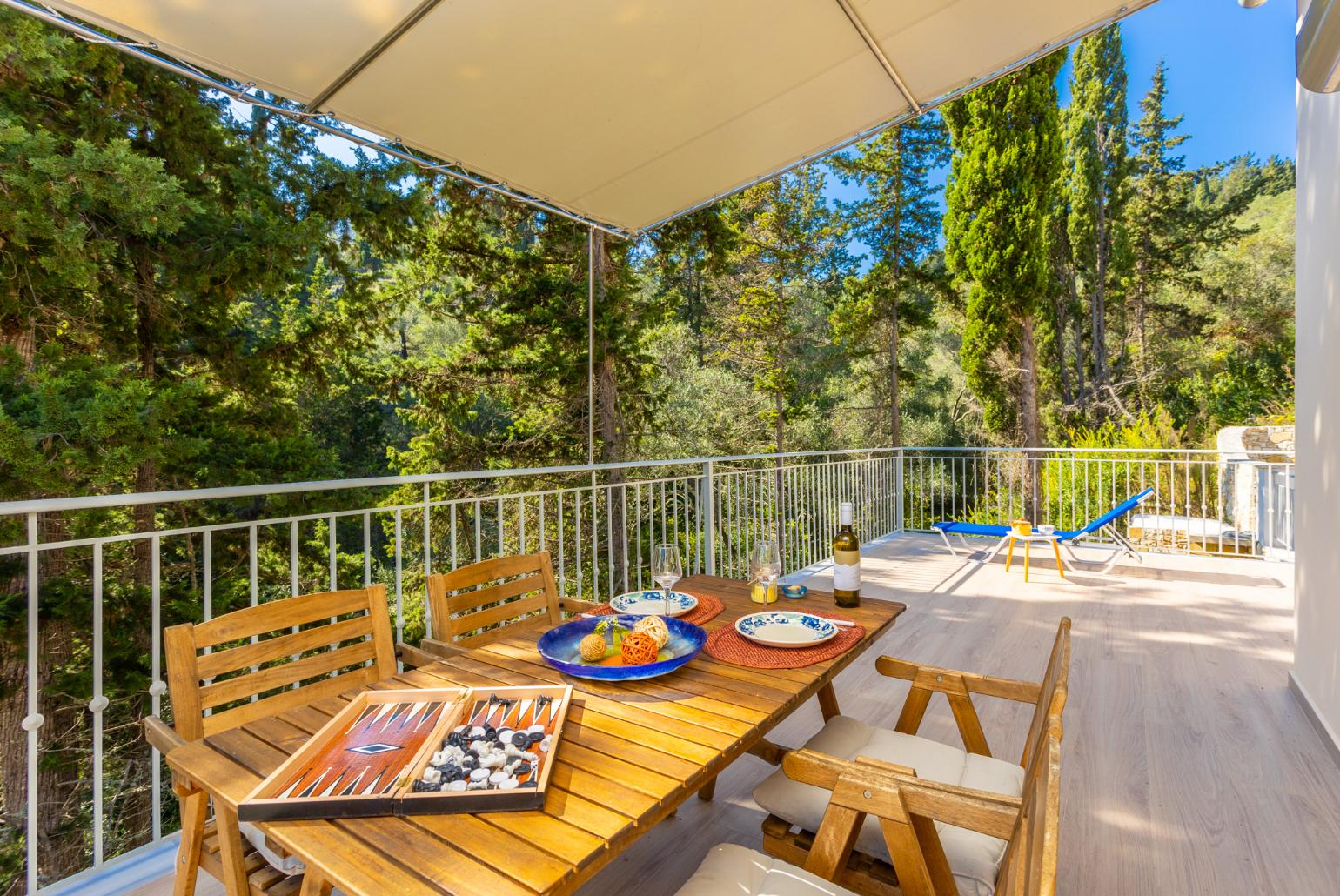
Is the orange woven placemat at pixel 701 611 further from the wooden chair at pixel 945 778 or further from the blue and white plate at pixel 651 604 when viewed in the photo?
the wooden chair at pixel 945 778

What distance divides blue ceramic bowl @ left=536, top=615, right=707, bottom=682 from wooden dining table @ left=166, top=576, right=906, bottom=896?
0.09 feet

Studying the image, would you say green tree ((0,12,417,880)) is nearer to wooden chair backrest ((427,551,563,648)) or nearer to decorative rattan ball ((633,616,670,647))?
wooden chair backrest ((427,551,563,648))

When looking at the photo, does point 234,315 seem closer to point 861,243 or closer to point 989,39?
point 989,39

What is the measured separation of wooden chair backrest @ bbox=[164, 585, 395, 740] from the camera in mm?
1297

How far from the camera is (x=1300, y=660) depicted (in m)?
2.87

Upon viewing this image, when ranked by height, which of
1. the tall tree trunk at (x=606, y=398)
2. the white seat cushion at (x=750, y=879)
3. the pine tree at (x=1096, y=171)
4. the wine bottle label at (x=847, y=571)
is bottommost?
the white seat cushion at (x=750, y=879)

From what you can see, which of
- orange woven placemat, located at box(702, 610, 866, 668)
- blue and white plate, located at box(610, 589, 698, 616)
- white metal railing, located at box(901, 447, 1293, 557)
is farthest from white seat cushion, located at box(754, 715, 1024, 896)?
white metal railing, located at box(901, 447, 1293, 557)

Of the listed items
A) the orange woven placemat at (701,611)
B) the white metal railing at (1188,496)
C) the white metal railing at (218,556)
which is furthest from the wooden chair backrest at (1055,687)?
the white metal railing at (1188,496)

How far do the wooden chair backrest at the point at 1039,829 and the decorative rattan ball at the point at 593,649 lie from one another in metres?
0.78

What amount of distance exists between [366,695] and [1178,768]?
2711mm

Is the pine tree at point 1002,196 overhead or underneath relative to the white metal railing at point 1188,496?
overhead

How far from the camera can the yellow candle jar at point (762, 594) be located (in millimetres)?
1841

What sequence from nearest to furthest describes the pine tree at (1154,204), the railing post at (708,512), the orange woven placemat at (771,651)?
1. the orange woven placemat at (771,651)
2. the railing post at (708,512)
3. the pine tree at (1154,204)

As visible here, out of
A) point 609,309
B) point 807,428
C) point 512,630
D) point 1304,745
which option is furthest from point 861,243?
point 512,630
